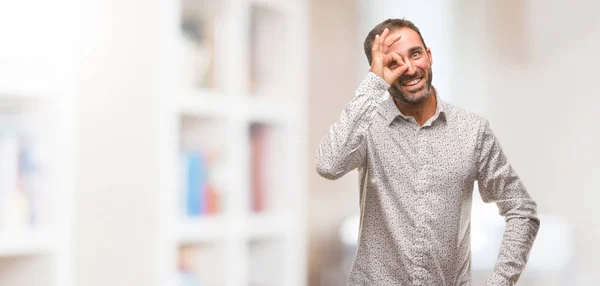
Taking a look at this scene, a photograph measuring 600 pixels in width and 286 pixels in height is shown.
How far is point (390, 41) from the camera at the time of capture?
1.38 m

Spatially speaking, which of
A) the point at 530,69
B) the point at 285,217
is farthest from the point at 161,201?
the point at 530,69

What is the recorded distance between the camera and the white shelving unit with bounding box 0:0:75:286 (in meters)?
1.79

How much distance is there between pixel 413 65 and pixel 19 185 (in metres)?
0.95

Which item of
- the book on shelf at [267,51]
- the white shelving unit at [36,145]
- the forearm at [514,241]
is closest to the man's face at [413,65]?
the forearm at [514,241]

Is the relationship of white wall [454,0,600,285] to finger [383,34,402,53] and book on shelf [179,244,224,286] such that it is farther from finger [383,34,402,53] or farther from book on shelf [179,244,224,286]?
finger [383,34,402,53]

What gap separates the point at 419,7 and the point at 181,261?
1638 millimetres

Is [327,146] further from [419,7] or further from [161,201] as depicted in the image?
[419,7]

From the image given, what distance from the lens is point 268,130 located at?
2578 millimetres

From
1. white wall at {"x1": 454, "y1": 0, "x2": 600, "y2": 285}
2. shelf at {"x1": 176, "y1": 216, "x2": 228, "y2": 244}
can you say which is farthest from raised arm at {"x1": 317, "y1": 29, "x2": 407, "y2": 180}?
white wall at {"x1": 454, "y1": 0, "x2": 600, "y2": 285}

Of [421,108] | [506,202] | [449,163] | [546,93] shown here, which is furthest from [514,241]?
[546,93]

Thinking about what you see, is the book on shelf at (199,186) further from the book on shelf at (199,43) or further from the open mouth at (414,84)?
the open mouth at (414,84)

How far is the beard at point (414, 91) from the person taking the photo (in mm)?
1377

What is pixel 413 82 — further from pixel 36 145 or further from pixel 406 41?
pixel 36 145

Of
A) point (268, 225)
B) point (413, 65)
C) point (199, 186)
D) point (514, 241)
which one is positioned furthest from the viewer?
point (268, 225)
